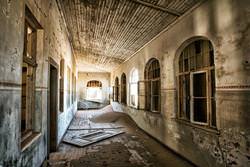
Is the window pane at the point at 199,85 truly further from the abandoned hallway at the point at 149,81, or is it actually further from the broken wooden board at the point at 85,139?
the broken wooden board at the point at 85,139

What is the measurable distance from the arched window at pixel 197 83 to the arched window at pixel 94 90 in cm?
1282

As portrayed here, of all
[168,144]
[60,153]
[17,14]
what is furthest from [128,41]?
[17,14]

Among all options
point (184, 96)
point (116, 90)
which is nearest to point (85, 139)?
point (184, 96)

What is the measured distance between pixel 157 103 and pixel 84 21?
10.8 feet

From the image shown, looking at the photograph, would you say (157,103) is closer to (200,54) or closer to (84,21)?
(200,54)

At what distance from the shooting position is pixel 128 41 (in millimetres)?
6137

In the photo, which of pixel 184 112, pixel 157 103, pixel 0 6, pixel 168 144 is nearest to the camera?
pixel 0 6

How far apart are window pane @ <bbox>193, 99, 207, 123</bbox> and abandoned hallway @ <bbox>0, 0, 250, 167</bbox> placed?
0.8 inches

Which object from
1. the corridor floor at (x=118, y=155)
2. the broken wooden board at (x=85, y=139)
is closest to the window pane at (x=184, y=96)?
the corridor floor at (x=118, y=155)

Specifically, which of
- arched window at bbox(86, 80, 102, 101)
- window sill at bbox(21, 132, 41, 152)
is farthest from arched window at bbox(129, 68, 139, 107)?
arched window at bbox(86, 80, 102, 101)

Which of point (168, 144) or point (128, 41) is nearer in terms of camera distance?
point (168, 144)

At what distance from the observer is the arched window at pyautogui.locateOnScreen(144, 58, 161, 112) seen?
18.4ft

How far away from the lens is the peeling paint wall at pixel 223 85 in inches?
94.3

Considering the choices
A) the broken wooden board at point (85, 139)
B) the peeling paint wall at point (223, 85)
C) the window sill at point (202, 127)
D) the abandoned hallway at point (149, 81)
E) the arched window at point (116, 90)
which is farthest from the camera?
the arched window at point (116, 90)
